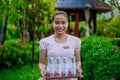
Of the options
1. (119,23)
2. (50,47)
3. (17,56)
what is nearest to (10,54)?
(17,56)

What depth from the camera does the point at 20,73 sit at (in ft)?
38.5

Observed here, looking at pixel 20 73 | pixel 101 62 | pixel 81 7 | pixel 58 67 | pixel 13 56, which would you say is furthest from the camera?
pixel 81 7

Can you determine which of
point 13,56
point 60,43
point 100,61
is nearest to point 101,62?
point 100,61

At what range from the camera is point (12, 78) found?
10.7 metres

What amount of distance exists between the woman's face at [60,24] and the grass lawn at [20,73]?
5.84 meters

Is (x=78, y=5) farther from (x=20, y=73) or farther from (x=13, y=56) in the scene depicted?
(x=20, y=73)

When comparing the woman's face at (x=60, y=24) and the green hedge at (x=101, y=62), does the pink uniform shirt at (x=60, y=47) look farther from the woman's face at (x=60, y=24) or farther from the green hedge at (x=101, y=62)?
the green hedge at (x=101, y=62)

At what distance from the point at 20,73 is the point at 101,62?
519 cm

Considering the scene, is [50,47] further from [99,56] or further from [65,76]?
[99,56]

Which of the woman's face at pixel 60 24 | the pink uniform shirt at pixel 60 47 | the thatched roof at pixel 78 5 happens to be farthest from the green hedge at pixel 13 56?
the thatched roof at pixel 78 5

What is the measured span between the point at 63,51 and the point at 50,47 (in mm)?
169

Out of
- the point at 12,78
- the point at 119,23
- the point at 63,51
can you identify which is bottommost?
the point at 12,78

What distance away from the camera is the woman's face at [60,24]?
4.19 meters

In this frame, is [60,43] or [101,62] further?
[101,62]
